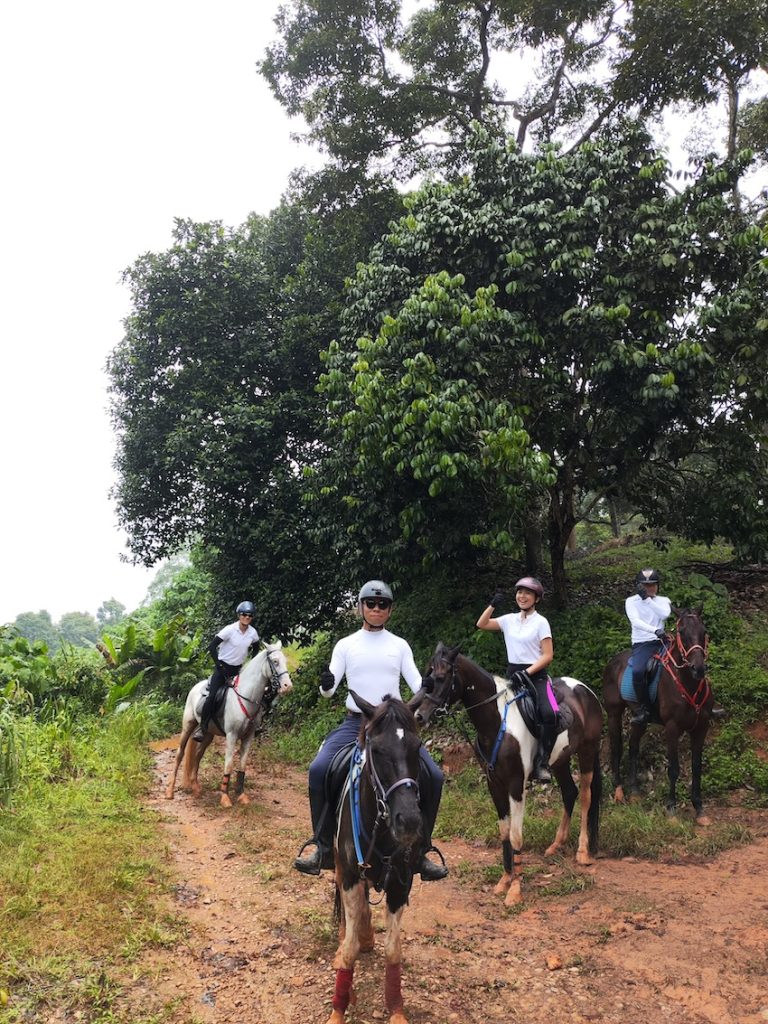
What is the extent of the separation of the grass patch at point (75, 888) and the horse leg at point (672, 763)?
19.0 feet

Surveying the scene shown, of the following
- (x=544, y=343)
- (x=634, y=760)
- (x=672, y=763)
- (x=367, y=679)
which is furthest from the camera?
(x=544, y=343)

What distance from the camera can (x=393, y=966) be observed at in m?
4.38

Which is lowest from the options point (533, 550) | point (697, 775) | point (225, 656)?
point (697, 775)

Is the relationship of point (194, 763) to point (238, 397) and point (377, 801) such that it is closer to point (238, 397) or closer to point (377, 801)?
point (377, 801)

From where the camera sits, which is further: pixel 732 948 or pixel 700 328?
pixel 700 328

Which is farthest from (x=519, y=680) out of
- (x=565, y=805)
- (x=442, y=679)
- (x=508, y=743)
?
(x=565, y=805)

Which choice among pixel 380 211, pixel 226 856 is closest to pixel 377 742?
pixel 226 856

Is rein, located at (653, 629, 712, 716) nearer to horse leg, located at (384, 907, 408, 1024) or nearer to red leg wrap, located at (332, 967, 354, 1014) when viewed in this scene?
horse leg, located at (384, 907, 408, 1024)

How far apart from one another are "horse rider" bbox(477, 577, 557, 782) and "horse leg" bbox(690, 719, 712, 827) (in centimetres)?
243

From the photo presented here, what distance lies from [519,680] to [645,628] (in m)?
2.80

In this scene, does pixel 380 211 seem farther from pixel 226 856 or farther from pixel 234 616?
pixel 226 856

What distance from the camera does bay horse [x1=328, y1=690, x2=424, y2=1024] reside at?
393cm

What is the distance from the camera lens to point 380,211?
15438mm

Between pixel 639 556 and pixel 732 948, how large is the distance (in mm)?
12324
